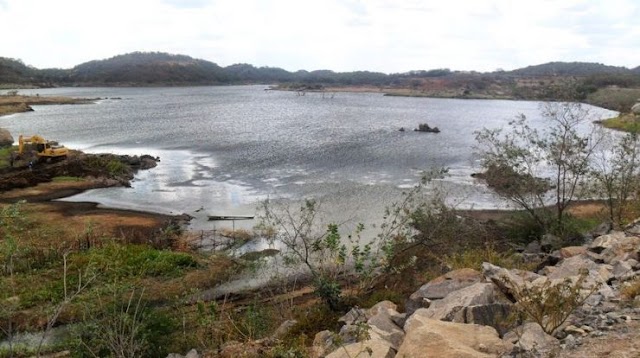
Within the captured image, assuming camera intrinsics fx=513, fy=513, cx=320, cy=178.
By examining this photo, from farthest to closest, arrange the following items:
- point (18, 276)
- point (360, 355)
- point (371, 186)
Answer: point (371, 186), point (18, 276), point (360, 355)

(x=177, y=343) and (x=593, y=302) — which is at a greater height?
(x=593, y=302)

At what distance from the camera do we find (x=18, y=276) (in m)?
20.5

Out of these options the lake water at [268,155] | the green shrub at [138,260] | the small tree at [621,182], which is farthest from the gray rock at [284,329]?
the lake water at [268,155]

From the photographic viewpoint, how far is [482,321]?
8.82 metres

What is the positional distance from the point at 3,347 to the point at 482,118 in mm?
101489

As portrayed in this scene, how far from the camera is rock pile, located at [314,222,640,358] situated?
25.1ft

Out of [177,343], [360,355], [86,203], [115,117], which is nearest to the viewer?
[360,355]

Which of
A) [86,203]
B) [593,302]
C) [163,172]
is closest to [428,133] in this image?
[163,172]

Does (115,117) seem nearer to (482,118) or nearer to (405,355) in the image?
(482,118)

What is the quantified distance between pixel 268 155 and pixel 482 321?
4853 centimetres

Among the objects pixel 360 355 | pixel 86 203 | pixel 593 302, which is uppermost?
pixel 593 302

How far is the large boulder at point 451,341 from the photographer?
7.45m

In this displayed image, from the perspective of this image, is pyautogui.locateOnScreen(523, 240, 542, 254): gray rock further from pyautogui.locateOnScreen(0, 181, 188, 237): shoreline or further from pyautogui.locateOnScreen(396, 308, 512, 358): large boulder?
pyautogui.locateOnScreen(0, 181, 188, 237): shoreline

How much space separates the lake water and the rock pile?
1826 cm
